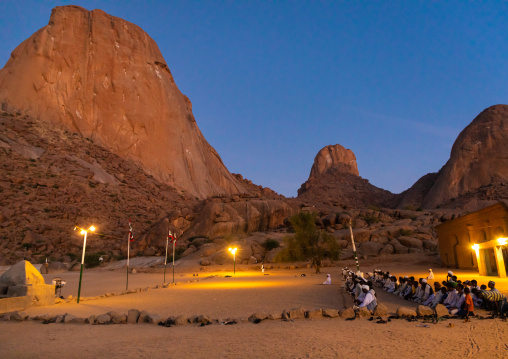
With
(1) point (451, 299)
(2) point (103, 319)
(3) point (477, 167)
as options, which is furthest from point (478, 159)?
(2) point (103, 319)

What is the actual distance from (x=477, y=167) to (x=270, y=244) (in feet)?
165

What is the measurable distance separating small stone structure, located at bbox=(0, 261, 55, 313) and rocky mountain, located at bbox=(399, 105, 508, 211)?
212 feet

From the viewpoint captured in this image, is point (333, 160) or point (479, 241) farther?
point (333, 160)

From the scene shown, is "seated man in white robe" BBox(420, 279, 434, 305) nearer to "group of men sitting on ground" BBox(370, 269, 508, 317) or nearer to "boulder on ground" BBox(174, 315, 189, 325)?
"group of men sitting on ground" BBox(370, 269, 508, 317)

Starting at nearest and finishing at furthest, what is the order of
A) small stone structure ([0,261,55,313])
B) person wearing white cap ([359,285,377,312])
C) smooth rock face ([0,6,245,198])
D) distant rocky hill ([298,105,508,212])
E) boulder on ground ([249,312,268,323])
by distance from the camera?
boulder on ground ([249,312,268,323]), person wearing white cap ([359,285,377,312]), small stone structure ([0,261,55,313]), smooth rock face ([0,6,245,198]), distant rocky hill ([298,105,508,212])

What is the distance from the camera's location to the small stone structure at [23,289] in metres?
11.6

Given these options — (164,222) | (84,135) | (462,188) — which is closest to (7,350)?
(164,222)

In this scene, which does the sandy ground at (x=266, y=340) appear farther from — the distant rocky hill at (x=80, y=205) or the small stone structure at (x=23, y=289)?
the distant rocky hill at (x=80, y=205)

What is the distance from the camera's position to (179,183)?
68.1 meters

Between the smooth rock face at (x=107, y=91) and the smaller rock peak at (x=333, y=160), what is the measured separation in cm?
6132

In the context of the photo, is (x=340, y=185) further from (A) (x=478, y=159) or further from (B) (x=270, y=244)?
(B) (x=270, y=244)

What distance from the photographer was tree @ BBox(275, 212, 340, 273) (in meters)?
32.3

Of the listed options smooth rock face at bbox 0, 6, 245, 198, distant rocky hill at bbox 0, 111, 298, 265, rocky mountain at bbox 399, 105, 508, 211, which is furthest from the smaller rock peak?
distant rocky hill at bbox 0, 111, 298, 265

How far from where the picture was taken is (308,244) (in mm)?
32656
